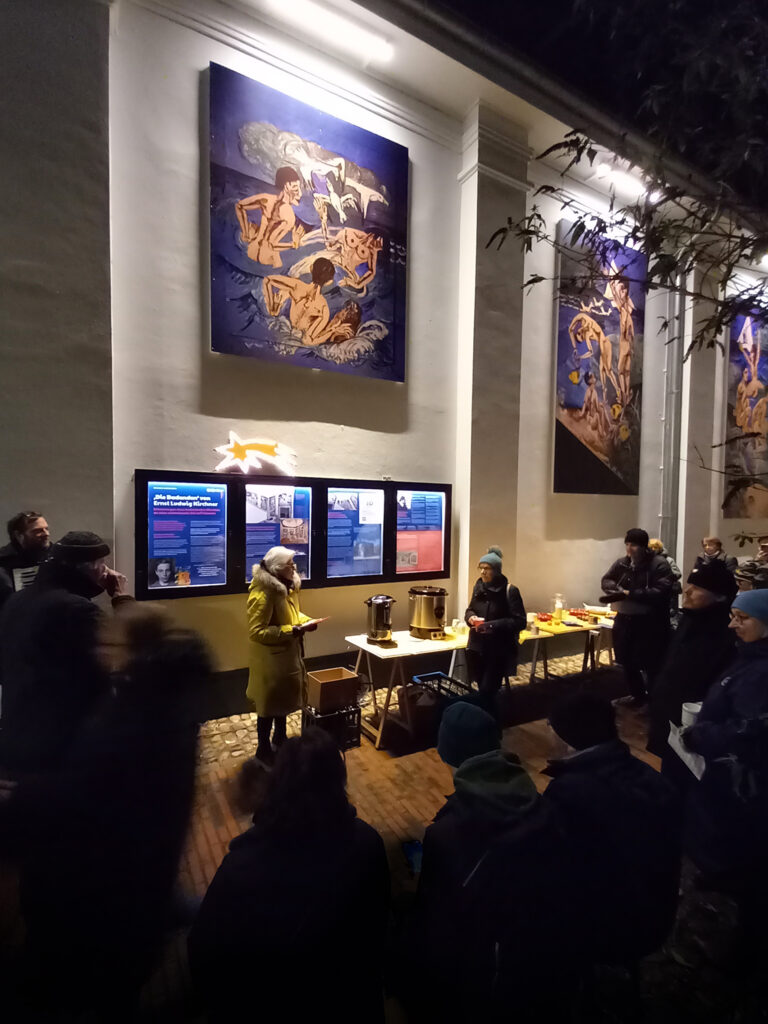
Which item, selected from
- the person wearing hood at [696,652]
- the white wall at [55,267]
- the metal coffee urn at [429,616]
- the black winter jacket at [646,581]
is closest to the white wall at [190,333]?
the white wall at [55,267]

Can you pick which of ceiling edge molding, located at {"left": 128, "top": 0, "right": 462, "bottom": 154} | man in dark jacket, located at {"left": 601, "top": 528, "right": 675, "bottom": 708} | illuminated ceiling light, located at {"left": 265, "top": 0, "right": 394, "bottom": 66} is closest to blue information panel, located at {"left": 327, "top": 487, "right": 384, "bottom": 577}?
man in dark jacket, located at {"left": 601, "top": 528, "right": 675, "bottom": 708}

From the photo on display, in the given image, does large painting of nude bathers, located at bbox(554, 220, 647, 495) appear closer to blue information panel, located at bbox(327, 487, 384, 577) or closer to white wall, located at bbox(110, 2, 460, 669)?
white wall, located at bbox(110, 2, 460, 669)

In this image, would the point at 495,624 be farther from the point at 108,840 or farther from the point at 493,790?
the point at 108,840

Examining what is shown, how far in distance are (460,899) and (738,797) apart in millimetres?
1309

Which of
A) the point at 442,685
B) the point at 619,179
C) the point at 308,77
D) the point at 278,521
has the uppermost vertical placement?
the point at 619,179

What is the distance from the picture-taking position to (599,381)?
23.7ft

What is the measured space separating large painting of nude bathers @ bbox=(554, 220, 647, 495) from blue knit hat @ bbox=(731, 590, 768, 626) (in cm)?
471

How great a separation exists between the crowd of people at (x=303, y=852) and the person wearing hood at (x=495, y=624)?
2434 mm

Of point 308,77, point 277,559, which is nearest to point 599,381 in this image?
point 308,77

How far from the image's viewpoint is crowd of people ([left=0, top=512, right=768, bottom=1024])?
1.34 meters

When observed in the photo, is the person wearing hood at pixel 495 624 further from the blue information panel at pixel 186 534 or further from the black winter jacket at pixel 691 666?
the blue information panel at pixel 186 534

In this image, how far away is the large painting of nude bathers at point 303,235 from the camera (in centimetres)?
464

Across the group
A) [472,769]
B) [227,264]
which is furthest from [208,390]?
[472,769]

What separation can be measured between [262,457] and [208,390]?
2.59 feet
